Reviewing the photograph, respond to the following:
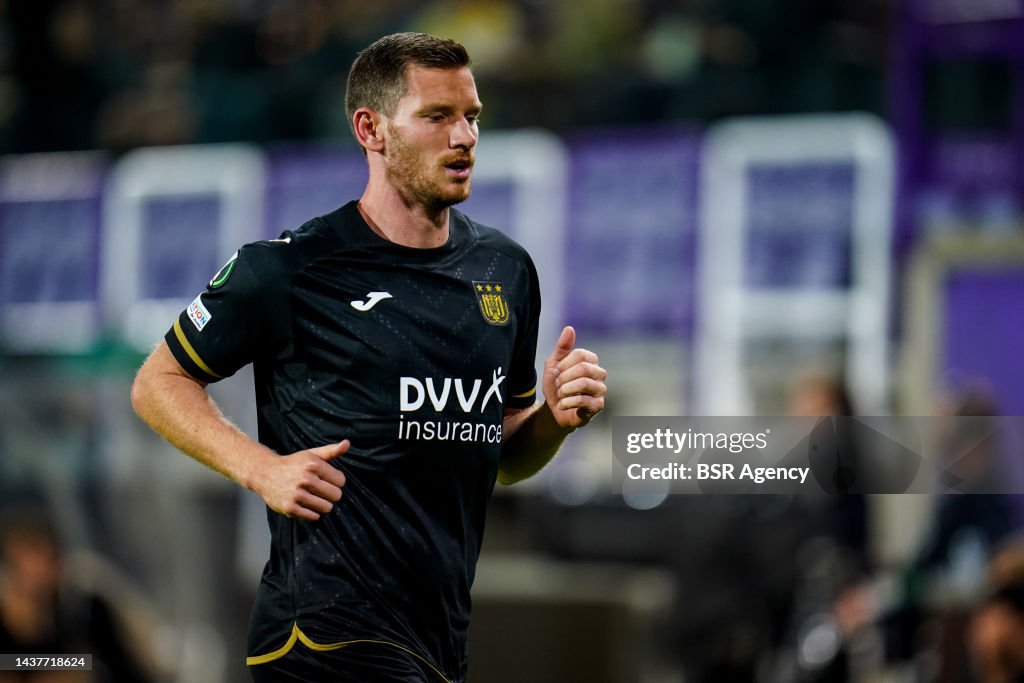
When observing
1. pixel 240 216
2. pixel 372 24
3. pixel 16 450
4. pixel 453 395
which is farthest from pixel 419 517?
pixel 372 24

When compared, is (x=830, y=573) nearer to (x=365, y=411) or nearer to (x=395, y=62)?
(x=365, y=411)

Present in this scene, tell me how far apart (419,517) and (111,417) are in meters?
6.77

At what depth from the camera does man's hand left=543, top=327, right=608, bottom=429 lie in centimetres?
341

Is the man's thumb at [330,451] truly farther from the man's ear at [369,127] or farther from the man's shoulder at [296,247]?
the man's ear at [369,127]

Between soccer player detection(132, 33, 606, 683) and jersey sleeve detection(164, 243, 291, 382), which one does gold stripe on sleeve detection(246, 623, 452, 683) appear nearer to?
soccer player detection(132, 33, 606, 683)

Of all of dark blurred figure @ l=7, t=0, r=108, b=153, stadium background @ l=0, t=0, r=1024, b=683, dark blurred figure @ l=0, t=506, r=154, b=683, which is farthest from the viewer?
dark blurred figure @ l=7, t=0, r=108, b=153

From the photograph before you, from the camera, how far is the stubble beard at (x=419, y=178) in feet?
11.2

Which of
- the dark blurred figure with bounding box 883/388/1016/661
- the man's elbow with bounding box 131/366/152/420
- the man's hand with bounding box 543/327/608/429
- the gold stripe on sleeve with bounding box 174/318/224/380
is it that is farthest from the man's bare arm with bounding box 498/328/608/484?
the dark blurred figure with bounding box 883/388/1016/661

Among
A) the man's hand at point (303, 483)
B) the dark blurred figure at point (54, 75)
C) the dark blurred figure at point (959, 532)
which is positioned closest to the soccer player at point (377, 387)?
the man's hand at point (303, 483)

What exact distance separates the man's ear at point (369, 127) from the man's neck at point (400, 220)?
0.35 ft

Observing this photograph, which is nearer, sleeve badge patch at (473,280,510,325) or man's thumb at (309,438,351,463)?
man's thumb at (309,438,351,463)

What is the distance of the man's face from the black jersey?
190 millimetres

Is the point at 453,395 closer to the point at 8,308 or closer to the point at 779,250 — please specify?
the point at 779,250

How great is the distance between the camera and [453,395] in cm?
343
